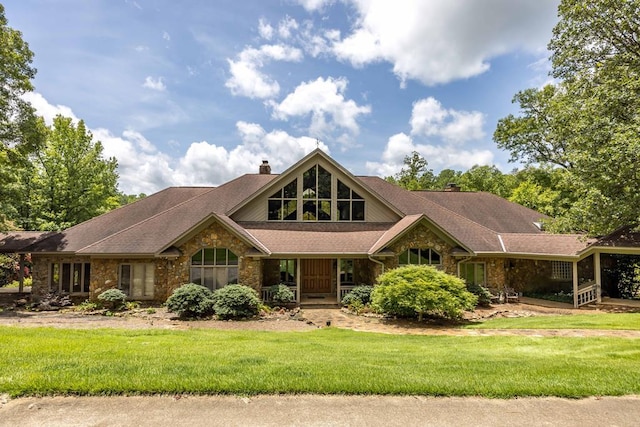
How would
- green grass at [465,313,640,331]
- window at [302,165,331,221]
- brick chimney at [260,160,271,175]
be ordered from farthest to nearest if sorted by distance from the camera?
1. brick chimney at [260,160,271,175]
2. window at [302,165,331,221]
3. green grass at [465,313,640,331]

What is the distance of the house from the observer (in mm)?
16094

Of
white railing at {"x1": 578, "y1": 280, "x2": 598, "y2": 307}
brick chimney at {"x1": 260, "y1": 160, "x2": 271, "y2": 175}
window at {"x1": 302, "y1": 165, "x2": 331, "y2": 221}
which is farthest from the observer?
brick chimney at {"x1": 260, "y1": 160, "x2": 271, "y2": 175}

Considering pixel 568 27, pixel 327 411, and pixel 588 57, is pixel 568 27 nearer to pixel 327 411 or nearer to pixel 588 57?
pixel 588 57

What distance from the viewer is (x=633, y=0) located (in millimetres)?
15469

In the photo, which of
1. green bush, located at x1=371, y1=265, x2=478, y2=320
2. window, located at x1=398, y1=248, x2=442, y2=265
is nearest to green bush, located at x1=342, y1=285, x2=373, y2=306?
green bush, located at x1=371, y1=265, x2=478, y2=320

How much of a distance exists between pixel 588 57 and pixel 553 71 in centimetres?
173

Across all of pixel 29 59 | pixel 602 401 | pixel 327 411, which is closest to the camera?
pixel 327 411

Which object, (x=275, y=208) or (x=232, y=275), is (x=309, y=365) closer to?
(x=232, y=275)

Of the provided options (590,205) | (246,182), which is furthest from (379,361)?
(246,182)

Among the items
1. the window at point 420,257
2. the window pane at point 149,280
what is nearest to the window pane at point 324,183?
the window at point 420,257

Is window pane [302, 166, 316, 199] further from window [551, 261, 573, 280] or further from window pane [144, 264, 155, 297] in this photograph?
window [551, 261, 573, 280]

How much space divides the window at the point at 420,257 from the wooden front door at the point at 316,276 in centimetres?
408

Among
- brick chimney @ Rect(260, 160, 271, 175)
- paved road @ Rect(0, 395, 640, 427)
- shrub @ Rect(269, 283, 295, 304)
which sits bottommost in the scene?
shrub @ Rect(269, 283, 295, 304)

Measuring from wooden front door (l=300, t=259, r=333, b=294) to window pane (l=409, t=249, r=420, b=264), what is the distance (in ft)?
14.3
